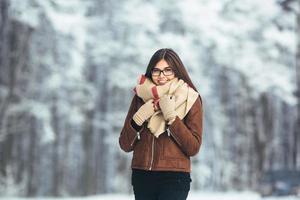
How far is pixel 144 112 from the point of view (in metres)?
1.64

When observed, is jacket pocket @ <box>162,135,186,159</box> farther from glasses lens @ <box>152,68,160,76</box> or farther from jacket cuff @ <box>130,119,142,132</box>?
glasses lens @ <box>152,68,160,76</box>

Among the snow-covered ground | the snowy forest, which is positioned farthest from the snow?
the snowy forest

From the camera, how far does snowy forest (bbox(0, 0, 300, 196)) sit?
6.70 metres

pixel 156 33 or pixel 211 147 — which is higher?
pixel 156 33

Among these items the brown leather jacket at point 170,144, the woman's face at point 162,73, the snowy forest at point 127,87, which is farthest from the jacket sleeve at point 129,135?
the snowy forest at point 127,87

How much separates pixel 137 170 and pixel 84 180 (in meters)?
5.39

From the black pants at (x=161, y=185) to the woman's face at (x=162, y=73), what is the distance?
277mm

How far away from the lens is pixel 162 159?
63.2 inches

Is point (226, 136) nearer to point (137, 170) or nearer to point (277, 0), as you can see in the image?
point (277, 0)

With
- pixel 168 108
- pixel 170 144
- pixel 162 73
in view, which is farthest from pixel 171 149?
pixel 162 73

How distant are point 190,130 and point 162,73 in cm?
19

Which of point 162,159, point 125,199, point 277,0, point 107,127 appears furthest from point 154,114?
point 277,0

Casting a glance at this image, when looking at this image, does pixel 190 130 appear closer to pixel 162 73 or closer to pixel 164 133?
pixel 164 133

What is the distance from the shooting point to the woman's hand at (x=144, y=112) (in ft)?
5.36
